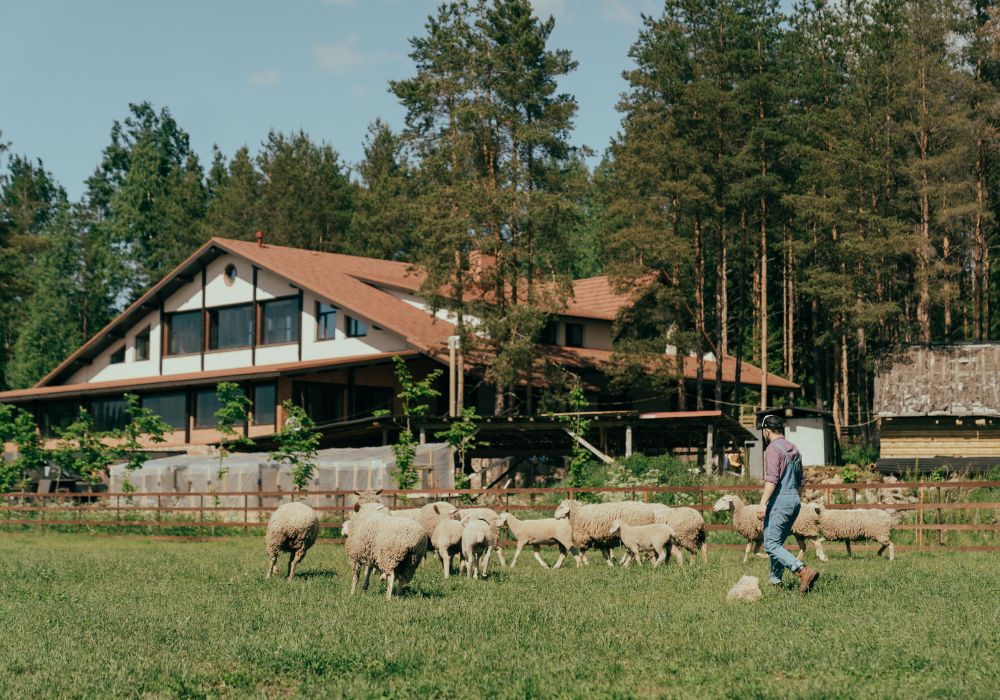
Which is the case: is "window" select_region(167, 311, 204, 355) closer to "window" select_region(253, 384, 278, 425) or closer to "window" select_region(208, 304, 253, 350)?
"window" select_region(208, 304, 253, 350)

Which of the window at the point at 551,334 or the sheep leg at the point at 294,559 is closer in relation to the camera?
the sheep leg at the point at 294,559

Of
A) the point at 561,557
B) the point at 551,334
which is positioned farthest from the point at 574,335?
the point at 561,557

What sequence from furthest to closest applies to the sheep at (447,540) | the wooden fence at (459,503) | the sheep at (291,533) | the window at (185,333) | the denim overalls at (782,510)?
the window at (185,333) → the wooden fence at (459,503) → the sheep at (291,533) → the sheep at (447,540) → the denim overalls at (782,510)

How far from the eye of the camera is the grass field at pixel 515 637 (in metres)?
9.48

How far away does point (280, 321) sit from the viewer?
49.3 metres

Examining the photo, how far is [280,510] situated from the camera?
18.4 meters

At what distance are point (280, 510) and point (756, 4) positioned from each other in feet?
136

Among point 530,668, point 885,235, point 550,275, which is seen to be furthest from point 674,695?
point 885,235

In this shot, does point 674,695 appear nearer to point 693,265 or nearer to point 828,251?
point 693,265

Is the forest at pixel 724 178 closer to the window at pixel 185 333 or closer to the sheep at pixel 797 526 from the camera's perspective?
the window at pixel 185 333

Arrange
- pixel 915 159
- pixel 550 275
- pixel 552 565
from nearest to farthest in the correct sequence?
pixel 552 565
pixel 550 275
pixel 915 159

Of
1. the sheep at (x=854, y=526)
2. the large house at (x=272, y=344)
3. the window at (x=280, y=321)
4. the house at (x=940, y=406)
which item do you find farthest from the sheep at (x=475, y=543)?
the window at (x=280, y=321)

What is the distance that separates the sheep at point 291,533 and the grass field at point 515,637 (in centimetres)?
108

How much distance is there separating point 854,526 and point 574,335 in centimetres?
3194
